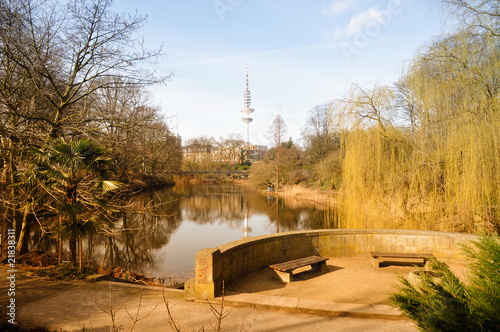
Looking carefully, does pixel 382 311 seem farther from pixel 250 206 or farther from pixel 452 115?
pixel 250 206

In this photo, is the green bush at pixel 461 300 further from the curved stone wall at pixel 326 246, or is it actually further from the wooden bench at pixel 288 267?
the wooden bench at pixel 288 267

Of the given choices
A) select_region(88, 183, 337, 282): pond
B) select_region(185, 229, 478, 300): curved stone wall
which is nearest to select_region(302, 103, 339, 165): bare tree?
select_region(88, 183, 337, 282): pond

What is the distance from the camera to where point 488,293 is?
6.83 feet

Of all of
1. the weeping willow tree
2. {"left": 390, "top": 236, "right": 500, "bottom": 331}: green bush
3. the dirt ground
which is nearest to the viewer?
{"left": 390, "top": 236, "right": 500, "bottom": 331}: green bush

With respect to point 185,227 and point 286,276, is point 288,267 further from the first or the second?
point 185,227

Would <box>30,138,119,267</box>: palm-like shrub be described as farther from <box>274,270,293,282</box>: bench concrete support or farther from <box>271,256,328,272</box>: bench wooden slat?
<box>274,270,293,282</box>: bench concrete support

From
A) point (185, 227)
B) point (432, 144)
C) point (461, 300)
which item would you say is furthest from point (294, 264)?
point (185, 227)

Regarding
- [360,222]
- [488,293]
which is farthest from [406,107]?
[488,293]

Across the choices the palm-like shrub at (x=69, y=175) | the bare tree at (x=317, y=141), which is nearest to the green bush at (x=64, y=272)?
the palm-like shrub at (x=69, y=175)

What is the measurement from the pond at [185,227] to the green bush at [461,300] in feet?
20.1

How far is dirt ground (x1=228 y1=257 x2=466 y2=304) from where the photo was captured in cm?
580

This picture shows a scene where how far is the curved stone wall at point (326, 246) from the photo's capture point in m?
6.30

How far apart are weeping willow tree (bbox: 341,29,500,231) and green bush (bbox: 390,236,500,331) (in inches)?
282

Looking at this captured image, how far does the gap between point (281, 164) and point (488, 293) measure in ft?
120
